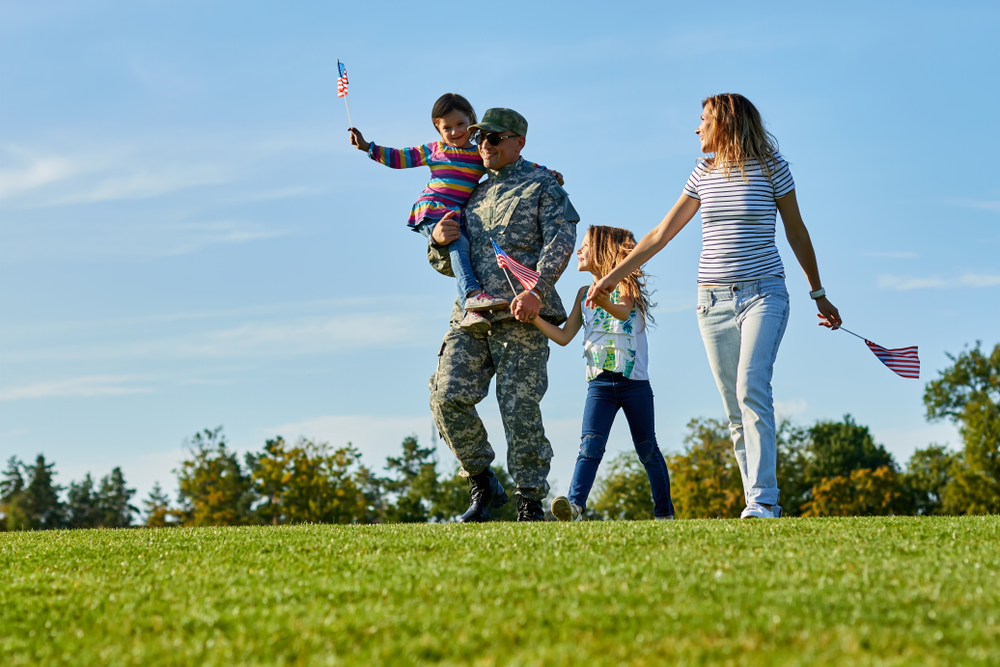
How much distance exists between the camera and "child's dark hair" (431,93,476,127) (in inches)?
330

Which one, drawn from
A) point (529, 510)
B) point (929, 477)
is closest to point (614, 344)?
point (529, 510)

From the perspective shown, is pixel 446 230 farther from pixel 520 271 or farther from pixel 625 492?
pixel 625 492

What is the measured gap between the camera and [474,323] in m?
8.05

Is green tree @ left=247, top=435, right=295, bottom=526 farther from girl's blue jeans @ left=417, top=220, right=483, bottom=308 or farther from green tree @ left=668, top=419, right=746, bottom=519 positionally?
girl's blue jeans @ left=417, top=220, right=483, bottom=308

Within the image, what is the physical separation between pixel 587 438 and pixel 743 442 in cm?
168

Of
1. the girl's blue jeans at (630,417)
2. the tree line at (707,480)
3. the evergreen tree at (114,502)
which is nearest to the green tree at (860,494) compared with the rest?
the tree line at (707,480)

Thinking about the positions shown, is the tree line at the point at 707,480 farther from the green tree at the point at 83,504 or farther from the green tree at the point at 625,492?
the green tree at the point at 83,504

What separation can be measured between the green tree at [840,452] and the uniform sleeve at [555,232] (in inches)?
2495

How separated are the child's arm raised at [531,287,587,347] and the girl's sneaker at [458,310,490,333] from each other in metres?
0.41

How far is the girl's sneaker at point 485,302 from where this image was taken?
793cm

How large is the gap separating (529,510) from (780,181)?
10.9 feet

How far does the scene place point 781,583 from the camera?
12.9ft

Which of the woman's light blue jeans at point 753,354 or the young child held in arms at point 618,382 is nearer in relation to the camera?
the woman's light blue jeans at point 753,354

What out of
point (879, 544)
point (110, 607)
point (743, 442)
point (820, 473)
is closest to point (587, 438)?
point (743, 442)
